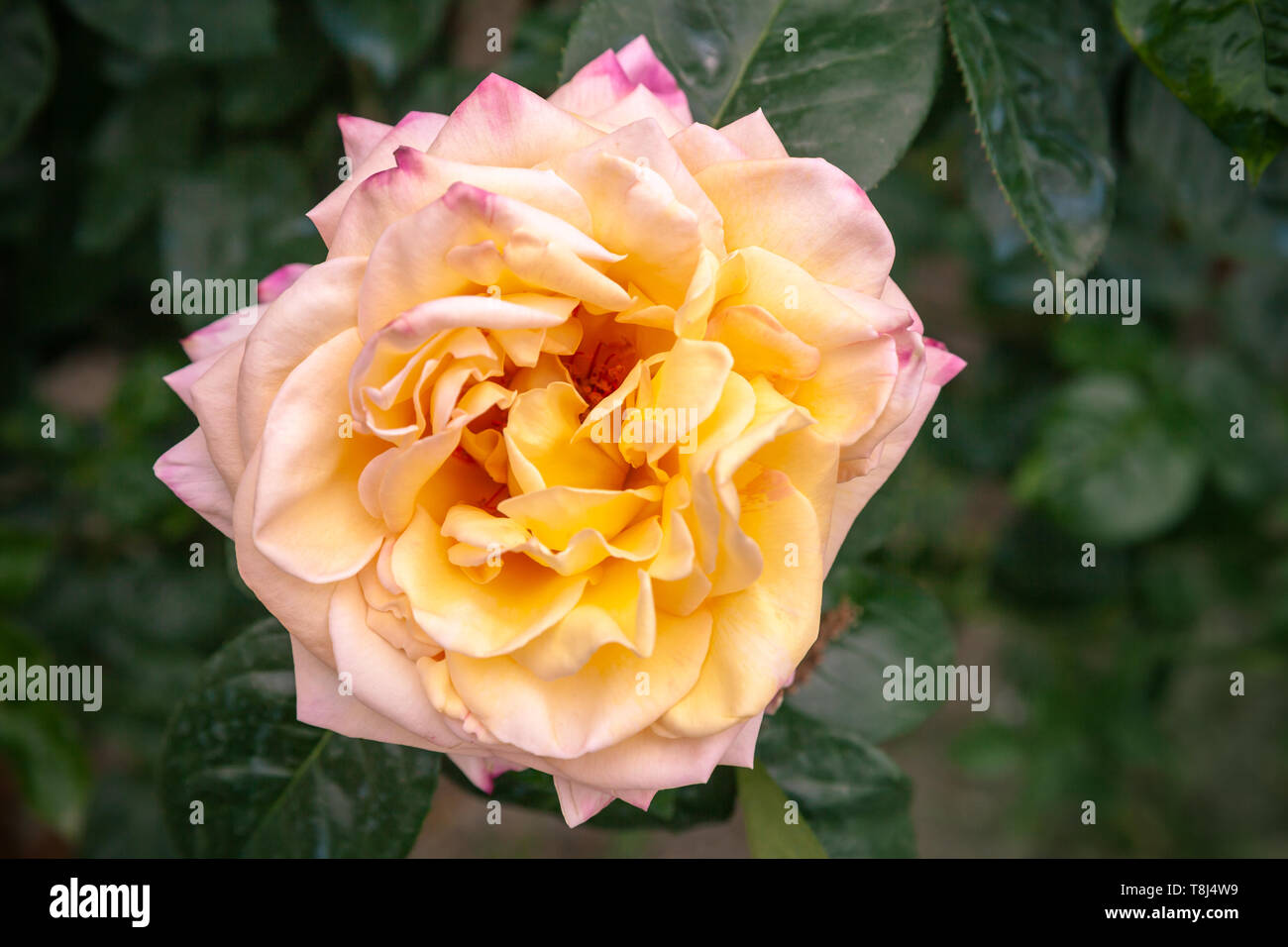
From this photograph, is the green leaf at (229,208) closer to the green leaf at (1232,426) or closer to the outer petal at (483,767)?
the outer petal at (483,767)

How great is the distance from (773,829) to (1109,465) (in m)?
A: 0.78

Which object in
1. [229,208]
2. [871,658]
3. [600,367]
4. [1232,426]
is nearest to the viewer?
[600,367]

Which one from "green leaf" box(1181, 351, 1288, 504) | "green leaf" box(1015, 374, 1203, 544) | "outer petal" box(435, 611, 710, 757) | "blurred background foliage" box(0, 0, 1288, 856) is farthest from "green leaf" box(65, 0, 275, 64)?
"green leaf" box(1181, 351, 1288, 504)

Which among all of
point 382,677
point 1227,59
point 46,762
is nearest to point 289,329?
point 382,677

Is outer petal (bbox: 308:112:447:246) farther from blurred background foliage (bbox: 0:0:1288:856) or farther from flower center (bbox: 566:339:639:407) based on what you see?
blurred background foliage (bbox: 0:0:1288:856)

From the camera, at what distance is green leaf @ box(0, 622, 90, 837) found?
130 cm

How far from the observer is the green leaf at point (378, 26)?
1.14m

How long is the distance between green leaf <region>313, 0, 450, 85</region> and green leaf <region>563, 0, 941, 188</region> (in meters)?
0.46

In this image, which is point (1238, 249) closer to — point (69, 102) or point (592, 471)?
point (592, 471)

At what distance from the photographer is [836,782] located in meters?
0.92

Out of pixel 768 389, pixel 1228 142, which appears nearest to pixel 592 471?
pixel 768 389

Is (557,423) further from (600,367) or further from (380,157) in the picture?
(380,157)

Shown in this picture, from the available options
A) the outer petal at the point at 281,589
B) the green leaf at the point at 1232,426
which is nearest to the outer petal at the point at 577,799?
the outer petal at the point at 281,589

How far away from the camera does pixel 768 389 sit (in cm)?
59
